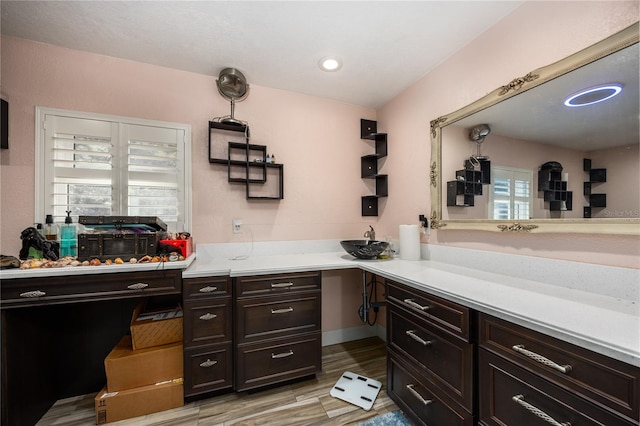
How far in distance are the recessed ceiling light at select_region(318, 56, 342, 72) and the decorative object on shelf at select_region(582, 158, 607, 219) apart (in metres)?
1.70

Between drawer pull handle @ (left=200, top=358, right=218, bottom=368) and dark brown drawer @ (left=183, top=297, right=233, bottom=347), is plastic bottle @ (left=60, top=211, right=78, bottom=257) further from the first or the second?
drawer pull handle @ (left=200, top=358, right=218, bottom=368)

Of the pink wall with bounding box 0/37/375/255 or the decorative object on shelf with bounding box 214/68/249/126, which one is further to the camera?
the decorative object on shelf with bounding box 214/68/249/126

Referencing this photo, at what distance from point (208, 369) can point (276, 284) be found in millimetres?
706

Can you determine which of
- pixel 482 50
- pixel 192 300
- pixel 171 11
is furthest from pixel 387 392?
pixel 171 11

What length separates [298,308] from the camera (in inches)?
70.6

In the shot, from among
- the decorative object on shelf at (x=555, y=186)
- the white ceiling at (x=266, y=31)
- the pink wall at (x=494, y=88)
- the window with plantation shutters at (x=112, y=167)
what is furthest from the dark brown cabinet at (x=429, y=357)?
the window with plantation shutters at (x=112, y=167)

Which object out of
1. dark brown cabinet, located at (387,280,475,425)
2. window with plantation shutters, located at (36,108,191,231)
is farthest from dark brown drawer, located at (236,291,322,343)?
window with plantation shutters, located at (36,108,191,231)

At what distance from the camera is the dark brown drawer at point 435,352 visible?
113cm

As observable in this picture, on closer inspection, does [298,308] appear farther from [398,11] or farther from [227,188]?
[398,11]

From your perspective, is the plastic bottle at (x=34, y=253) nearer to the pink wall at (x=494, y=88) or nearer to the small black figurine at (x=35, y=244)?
the small black figurine at (x=35, y=244)

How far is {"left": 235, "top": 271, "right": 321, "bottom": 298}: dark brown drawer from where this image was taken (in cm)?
166

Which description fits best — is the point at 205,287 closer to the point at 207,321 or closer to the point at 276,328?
the point at 207,321

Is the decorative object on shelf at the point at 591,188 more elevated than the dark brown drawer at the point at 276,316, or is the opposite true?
the decorative object on shelf at the point at 591,188

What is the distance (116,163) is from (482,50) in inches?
111
